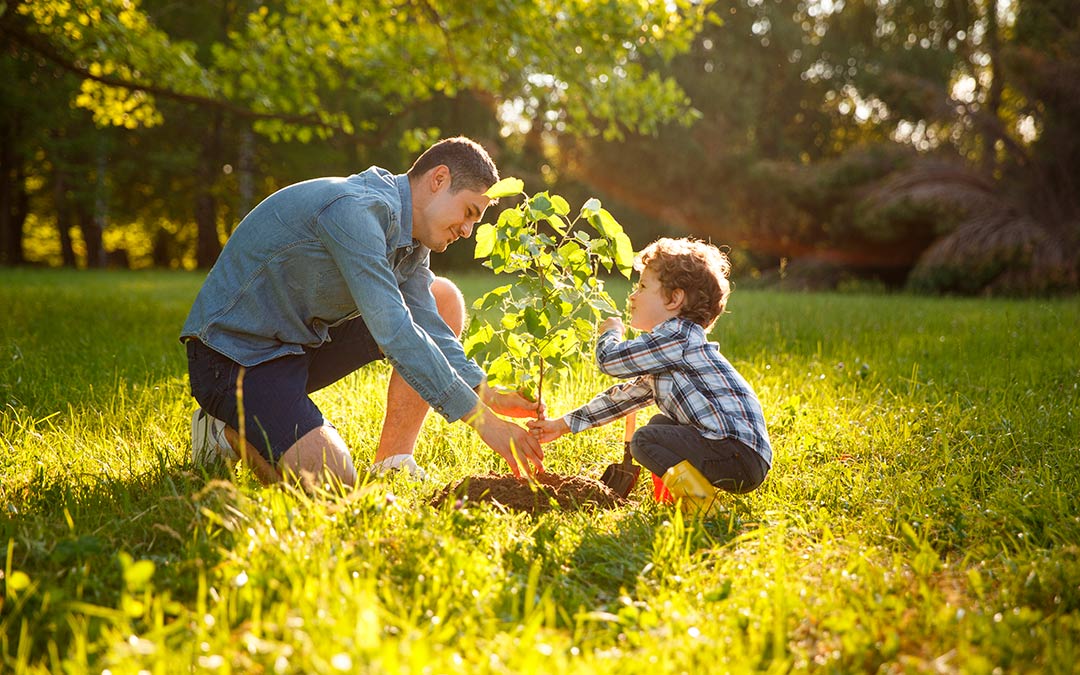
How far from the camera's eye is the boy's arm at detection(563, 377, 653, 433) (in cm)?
319

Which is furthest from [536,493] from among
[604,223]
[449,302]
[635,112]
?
[635,112]

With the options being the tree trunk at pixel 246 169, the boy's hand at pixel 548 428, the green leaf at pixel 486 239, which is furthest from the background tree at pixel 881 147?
the green leaf at pixel 486 239

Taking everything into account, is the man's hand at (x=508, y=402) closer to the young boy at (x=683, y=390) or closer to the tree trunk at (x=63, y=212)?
the young boy at (x=683, y=390)

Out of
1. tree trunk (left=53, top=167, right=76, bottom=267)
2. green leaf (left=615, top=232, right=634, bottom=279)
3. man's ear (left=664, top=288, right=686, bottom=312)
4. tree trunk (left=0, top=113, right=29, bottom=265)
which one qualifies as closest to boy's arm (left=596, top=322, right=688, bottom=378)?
man's ear (left=664, top=288, right=686, bottom=312)

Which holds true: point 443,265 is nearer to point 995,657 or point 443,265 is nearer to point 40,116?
point 40,116

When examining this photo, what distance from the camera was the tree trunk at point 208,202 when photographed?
68.7 ft

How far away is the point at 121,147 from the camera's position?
2241 cm

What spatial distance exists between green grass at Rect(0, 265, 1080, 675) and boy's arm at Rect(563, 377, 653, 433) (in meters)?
0.38

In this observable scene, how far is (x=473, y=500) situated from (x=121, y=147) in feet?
77.5

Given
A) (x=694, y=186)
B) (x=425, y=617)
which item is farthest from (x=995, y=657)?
(x=694, y=186)

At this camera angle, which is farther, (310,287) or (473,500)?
(310,287)

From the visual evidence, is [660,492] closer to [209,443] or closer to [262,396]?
[262,396]

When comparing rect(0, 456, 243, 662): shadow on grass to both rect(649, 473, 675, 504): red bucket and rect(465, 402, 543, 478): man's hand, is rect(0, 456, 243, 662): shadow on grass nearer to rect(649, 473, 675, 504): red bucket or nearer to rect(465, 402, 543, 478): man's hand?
rect(465, 402, 543, 478): man's hand

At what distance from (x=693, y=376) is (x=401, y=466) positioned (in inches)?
50.2
